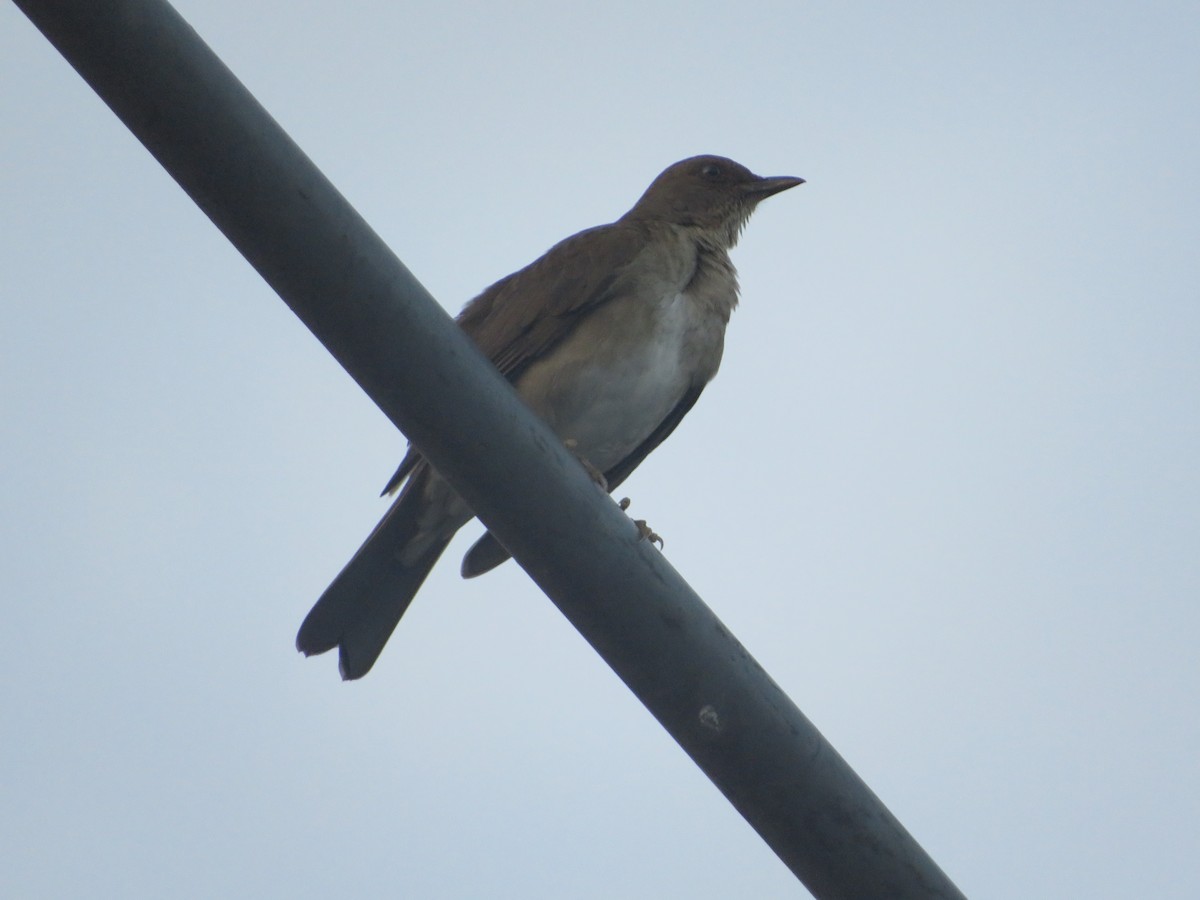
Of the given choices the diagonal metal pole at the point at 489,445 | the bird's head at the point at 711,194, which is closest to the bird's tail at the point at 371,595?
the bird's head at the point at 711,194

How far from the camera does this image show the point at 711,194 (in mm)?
5051

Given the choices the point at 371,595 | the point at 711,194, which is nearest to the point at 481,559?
the point at 371,595

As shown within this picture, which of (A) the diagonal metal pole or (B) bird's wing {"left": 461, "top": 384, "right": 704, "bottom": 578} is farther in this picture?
(B) bird's wing {"left": 461, "top": 384, "right": 704, "bottom": 578}

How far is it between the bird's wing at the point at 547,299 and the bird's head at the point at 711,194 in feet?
2.34

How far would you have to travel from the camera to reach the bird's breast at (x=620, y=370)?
3857 millimetres

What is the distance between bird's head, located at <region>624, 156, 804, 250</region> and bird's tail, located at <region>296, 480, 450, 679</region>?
5.18ft

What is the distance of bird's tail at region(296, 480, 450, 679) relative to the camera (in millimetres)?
3508

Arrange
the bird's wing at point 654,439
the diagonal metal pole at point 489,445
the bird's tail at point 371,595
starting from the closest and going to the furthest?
the diagonal metal pole at point 489,445, the bird's tail at point 371,595, the bird's wing at point 654,439

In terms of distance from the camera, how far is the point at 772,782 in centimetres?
191

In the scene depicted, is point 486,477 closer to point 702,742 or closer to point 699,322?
point 702,742

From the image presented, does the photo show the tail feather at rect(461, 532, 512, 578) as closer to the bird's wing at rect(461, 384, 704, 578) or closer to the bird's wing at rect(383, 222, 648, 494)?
the bird's wing at rect(461, 384, 704, 578)

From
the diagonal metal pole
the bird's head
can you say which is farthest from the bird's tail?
the diagonal metal pole

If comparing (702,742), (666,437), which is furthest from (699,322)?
(702,742)

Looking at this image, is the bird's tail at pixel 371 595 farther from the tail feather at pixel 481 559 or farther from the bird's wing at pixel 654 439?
the bird's wing at pixel 654 439
